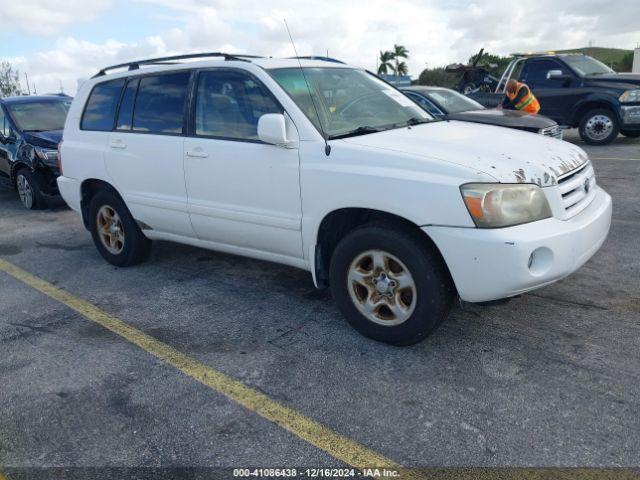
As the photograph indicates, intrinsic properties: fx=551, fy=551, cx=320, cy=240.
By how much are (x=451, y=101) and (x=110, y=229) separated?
6.57 metres

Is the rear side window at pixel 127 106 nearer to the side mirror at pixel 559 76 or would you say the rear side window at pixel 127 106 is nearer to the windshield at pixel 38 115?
the windshield at pixel 38 115

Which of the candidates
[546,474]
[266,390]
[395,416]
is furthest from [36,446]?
[546,474]

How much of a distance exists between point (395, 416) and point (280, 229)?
1520mm

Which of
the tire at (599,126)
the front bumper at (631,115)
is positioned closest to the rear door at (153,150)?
the front bumper at (631,115)

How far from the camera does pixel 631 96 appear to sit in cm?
1071

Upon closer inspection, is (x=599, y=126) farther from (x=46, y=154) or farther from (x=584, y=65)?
(x=46, y=154)

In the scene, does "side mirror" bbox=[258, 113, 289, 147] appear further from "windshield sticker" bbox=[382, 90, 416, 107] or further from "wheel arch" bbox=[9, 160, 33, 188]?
"wheel arch" bbox=[9, 160, 33, 188]

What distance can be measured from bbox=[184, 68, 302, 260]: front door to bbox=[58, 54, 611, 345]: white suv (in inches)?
0.4

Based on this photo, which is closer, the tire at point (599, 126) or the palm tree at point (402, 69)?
the tire at point (599, 126)

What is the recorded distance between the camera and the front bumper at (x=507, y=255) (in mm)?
2824

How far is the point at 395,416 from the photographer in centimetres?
270

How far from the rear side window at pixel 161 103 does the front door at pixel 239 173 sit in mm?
189

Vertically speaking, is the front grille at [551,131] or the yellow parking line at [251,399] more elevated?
the front grille at [551,131]

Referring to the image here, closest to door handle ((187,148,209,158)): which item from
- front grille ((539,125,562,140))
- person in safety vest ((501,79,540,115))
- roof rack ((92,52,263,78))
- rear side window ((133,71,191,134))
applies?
rear side window ((133,71,191,134))
